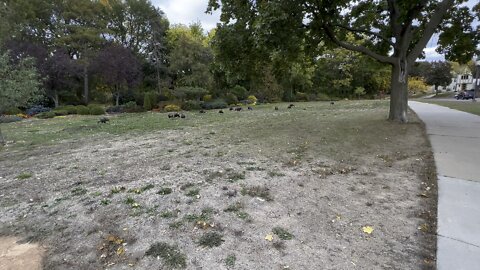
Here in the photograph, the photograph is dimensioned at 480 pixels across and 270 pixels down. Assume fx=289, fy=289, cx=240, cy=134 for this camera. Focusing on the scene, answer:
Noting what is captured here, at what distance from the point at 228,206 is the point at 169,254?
3.44ft

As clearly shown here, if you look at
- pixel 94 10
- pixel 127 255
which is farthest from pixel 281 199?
pixel 94 10

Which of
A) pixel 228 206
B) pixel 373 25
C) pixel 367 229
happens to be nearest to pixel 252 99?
pixel 373 25

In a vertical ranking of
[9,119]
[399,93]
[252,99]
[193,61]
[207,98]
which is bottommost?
[9,119]

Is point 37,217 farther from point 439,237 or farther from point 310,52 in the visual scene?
point 310,52

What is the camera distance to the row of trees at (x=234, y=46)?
8.52m

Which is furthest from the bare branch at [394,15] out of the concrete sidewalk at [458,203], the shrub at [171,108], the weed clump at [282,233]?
the shrub at [171,108]

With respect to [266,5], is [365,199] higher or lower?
lower

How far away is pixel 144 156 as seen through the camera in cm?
608

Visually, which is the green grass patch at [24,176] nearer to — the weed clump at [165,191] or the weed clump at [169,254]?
the weed clump at [165,191]

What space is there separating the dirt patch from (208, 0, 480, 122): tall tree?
5671 millimetres

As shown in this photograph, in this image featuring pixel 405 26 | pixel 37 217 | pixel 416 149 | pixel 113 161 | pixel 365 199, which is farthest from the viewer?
pixel 405 26

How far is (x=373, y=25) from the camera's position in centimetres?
1150

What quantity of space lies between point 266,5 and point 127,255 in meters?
6.03

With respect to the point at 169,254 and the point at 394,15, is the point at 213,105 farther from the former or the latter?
the point at 169,254
